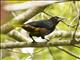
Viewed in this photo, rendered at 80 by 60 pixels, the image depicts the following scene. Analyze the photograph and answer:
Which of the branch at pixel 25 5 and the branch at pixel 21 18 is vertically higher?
the branch at pixel 25 5

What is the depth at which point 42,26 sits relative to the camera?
53.1 inches

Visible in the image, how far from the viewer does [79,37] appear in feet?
4.61

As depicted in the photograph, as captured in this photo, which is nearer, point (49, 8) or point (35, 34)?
point (35, 34)

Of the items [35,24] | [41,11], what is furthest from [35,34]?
[41,11]

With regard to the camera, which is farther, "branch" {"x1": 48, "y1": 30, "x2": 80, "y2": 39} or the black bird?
"branch" {"x1": 48, "y1": 30, "x2": 80, "y2": 39}

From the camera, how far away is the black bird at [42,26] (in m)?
1.31

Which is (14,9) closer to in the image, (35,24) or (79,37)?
(35,24)

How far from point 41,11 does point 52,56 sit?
0.75 feet

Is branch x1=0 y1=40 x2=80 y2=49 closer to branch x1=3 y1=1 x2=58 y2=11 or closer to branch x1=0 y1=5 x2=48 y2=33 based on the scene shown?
branch x1=0 y1=5 x2=48 y2=33

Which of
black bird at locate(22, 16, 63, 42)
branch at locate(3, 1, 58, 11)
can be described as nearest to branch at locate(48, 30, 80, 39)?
black bird at locate(22, 16, 63, 42)

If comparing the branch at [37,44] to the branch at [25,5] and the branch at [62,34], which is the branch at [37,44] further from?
the branch at [25,5]

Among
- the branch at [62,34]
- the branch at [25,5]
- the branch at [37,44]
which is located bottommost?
the branch at [37,44]

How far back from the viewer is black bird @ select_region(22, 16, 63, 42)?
1.31m

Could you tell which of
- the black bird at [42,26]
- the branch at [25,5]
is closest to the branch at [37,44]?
the black bird at [42,26]
